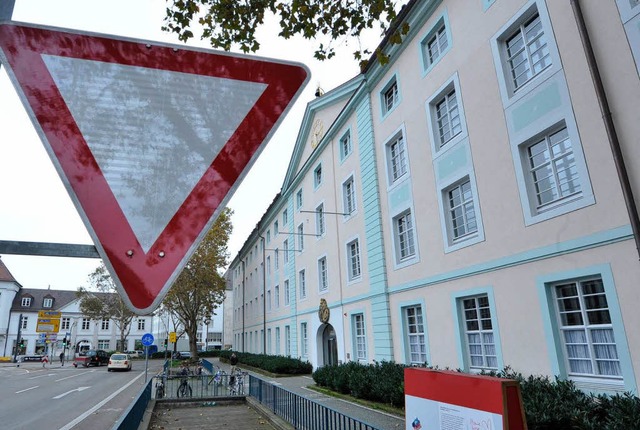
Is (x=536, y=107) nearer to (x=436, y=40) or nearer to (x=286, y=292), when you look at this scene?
(x=436, y=40)

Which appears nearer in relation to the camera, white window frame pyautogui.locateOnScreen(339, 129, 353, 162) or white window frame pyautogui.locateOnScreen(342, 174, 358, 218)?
white window frame pyautogui.locateOnScreen(342, 174, 358, 218)

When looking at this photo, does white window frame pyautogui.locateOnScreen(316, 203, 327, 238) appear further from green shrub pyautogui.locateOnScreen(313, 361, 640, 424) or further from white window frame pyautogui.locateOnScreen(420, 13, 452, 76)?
green shrub pyautogui.locateOnScreen(313, 361, 640, 424)

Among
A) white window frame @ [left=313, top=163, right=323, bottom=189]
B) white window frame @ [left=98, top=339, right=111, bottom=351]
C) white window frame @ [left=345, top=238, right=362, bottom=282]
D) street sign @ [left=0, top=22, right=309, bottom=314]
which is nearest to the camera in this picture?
street sign @ [left=0, top=22, right=309, bottom=314]

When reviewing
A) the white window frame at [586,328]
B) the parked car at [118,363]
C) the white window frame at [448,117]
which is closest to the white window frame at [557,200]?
the white window frame at [586,328]

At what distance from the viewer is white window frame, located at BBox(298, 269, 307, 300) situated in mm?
27969

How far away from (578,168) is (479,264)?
3731 mm

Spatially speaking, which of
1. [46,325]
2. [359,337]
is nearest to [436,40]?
[359,337]

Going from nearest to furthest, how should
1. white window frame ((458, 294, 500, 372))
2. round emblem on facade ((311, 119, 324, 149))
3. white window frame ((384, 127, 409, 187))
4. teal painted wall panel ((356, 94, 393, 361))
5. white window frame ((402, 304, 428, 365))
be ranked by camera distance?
white window frame ((458, 294, 500, 372))
white window frame ((402, 304, 428, 365))
white window frame ((384, 127, 409, 187))
teal painted wall panel ((356, 94, 393, 361))
round emblem on facade ((311, 119, 324, 149))

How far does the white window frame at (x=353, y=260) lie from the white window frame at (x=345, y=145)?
4.60 m

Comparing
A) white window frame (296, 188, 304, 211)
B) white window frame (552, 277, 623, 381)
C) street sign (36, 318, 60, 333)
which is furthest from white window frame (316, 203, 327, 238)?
street sign (36, 318, 60, 333)

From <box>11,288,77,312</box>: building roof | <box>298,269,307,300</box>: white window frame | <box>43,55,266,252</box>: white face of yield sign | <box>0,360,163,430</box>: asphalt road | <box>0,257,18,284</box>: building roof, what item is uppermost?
<box>0,257,18,284</box>: building roof

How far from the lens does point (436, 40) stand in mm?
14906

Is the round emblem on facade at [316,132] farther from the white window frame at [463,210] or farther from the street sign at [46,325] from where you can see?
the street sign at [46,325]

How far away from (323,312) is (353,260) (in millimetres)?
4031
